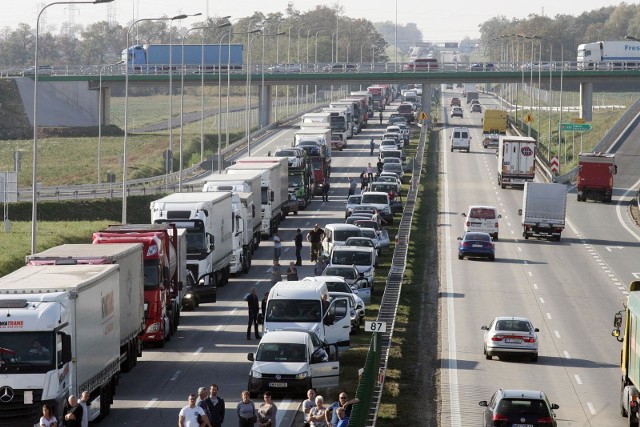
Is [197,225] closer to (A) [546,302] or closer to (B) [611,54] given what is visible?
(A) [546,302]

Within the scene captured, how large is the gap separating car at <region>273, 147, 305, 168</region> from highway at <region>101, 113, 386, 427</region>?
20376 millimetres

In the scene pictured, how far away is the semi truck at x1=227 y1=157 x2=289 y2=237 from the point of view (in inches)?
2603

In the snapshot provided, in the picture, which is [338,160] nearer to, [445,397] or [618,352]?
[618,352]

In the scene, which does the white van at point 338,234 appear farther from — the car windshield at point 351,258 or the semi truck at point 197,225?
the semi truck at point 197,225

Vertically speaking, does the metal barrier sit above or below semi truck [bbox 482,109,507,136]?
below

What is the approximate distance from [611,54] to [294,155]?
73413 millimetres

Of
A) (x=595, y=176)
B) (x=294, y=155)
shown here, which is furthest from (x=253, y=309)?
(x=595, y=176)

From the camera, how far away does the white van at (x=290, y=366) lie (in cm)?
3175

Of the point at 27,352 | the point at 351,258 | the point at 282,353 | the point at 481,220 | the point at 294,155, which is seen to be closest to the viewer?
the point at 27,352

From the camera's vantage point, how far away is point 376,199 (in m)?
72.4

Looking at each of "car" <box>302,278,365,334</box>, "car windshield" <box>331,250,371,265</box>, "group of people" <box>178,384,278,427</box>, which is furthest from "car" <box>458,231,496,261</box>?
"group of people" <box>178,384,278,427</box>

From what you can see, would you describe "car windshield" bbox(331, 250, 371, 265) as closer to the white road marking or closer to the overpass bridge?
the white road marking

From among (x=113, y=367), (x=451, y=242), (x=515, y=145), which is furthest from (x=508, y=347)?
(x=515, y=145)

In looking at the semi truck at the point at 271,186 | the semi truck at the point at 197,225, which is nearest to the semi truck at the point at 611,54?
Answer: the semi truck at the point at 271,186
